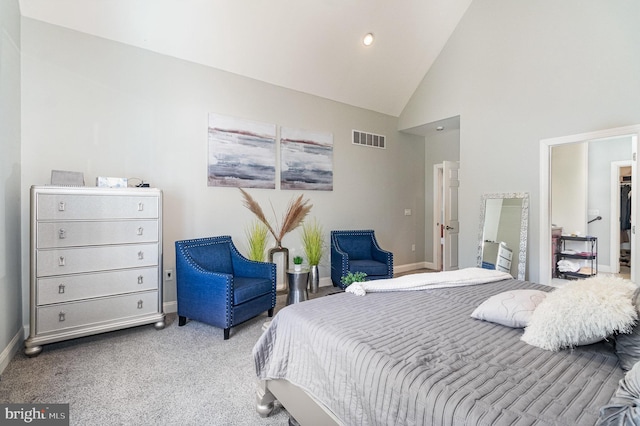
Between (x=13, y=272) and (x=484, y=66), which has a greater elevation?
(x=484, y=66)

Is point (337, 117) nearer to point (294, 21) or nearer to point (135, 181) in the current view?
point (294, 21)

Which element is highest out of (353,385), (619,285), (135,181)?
(135,181)

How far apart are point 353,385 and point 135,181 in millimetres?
3173

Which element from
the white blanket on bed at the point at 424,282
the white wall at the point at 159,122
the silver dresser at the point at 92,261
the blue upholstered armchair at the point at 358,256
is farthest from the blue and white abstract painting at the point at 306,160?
the white blanket on bed at the point at 424,282

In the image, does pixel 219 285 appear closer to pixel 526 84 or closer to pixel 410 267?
pixel 410 267

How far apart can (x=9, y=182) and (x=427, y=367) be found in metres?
3.39

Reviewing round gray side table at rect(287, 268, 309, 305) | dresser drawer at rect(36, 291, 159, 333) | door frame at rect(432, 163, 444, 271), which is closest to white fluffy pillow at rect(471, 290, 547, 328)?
round gray side table at rect(287, 268, 309, 305)

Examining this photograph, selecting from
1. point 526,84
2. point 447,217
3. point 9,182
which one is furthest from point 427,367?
point 447,217

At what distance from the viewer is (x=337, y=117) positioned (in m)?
4.96

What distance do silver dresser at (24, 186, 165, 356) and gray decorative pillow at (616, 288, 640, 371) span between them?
3314mm

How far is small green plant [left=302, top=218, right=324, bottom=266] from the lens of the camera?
167 inches

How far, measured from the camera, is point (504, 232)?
13.8 feet

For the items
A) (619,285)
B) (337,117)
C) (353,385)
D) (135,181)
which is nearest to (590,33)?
(337,117)

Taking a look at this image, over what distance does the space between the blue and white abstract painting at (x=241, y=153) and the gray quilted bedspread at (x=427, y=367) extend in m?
2.64
